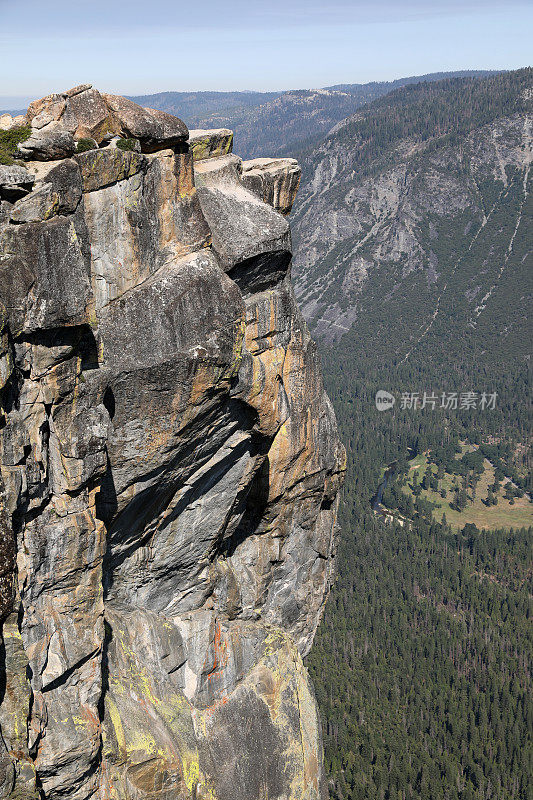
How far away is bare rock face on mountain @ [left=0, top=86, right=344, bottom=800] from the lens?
76.0 ft

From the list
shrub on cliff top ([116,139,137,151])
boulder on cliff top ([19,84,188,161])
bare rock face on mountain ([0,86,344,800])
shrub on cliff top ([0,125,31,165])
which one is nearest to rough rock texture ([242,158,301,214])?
bare rock face on mountain ([0,86,344,800])

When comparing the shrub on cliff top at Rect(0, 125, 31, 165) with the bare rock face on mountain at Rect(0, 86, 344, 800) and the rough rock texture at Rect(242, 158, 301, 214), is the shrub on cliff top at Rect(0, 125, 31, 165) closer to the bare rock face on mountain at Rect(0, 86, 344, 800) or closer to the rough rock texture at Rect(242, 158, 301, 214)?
the bare rock face on mountain at Rect(0, 86, 344, 800)

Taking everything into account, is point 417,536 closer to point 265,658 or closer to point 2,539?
point 265,658

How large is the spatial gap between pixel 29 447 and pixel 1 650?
5.96 metres

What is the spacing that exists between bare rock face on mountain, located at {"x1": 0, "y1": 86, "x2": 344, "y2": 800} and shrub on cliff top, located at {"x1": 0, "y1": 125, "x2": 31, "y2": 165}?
593mm

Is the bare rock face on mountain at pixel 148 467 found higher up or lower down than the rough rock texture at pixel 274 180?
lower down

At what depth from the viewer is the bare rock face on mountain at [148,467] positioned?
23172 mm

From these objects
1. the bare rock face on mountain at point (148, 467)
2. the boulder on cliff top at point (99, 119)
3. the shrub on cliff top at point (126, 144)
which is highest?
the boulder on cliff top at point (99, 119)

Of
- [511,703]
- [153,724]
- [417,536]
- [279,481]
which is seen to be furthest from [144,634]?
[417,536]

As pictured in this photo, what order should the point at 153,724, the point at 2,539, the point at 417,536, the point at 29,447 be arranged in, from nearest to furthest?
1. the point at 2,539
2. the point at 29,447
3. the point at 153,724
4. the point at 417,536

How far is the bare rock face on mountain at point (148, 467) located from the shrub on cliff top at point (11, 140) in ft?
1.95

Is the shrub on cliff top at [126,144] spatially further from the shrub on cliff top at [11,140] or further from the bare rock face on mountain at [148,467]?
the shrub on cliff top at [11,140]

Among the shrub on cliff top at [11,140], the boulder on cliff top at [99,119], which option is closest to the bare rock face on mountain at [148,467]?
the boulder on cliff top at [99,119]

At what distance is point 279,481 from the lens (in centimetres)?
3659
